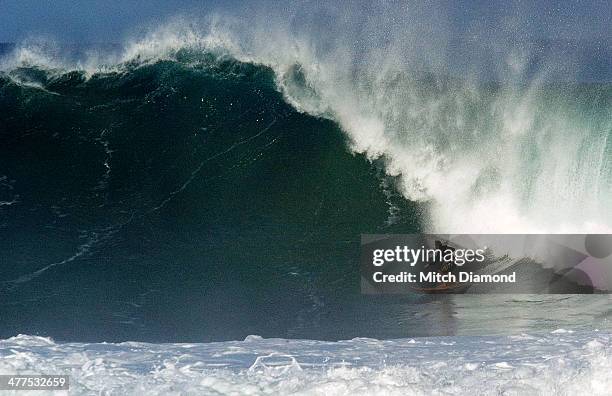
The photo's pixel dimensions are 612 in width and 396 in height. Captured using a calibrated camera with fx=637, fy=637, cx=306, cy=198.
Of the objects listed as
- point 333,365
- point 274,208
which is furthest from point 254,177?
point 333,365

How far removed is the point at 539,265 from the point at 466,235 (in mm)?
1190

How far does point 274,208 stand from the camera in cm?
870

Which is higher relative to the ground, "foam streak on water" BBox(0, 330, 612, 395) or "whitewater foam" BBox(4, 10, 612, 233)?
"whitewater foam" BBox(4, 10, 612, 233)

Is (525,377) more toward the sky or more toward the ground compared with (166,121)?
more toward the ground

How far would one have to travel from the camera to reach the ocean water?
5457mm

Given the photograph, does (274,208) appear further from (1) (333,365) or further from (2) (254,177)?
(1) (333,365)

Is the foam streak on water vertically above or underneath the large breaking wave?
underneath

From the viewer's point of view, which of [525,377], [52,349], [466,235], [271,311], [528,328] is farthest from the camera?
[466,235]

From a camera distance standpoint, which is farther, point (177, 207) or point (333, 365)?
point (177, 207)

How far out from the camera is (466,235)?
8.54m

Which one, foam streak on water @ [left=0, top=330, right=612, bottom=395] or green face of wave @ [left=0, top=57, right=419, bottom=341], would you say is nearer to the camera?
foam streak on water @ [left=0, top=330, right=612, bottom=395]

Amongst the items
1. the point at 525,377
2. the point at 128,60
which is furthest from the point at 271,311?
the point at 128,60

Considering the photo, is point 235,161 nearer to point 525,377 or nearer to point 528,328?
point 528,328

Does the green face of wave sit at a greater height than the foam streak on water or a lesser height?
greater
